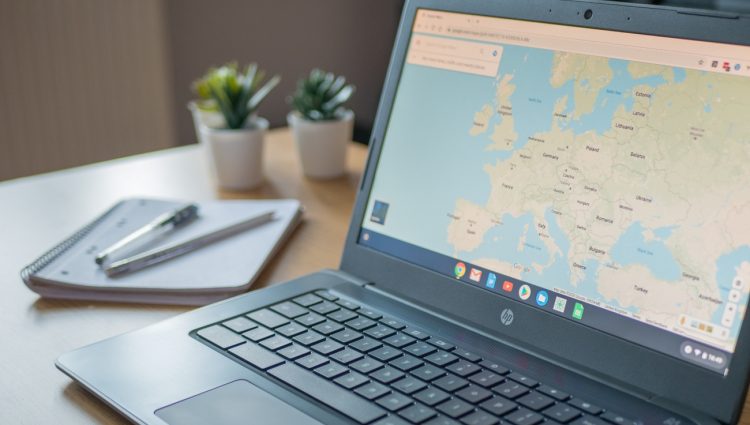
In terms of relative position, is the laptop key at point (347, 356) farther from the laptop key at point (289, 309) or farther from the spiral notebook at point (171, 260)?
the spiral notebook at point (171, 260)

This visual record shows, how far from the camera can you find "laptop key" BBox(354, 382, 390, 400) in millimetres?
615

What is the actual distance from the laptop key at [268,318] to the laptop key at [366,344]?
8 cm

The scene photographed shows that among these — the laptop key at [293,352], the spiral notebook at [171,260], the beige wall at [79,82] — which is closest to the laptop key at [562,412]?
the laptop key at [293,352]

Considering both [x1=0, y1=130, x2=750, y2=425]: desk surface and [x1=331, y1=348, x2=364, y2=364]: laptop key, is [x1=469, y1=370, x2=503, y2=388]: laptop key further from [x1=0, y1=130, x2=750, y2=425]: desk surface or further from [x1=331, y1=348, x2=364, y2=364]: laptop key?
[x1=0, y1=130, x2=750, y2=425]: desk surface

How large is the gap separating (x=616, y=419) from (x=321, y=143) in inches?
29.1

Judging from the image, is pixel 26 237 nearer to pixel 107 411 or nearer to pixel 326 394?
pixel 107 411

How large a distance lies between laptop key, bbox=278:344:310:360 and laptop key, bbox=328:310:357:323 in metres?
0.06

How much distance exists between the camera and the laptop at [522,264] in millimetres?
613

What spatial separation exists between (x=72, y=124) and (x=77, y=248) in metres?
1.76

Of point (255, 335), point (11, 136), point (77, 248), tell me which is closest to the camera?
point (255, 335)

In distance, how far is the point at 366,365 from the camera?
0.66 meters

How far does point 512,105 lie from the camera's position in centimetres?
75

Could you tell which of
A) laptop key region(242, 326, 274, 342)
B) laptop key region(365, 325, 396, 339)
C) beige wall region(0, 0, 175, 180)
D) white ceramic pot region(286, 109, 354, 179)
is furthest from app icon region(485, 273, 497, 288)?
beige wall region(0, 0, 175, 180)

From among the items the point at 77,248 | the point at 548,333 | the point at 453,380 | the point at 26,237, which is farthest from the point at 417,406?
the point at 26,237
